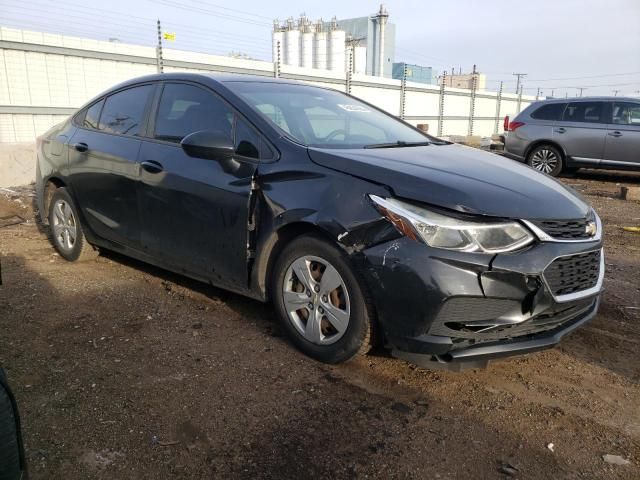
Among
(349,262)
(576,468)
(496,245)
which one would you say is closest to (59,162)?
(349,262)

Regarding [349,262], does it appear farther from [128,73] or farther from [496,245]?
[128,73]

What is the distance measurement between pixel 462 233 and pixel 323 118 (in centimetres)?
161

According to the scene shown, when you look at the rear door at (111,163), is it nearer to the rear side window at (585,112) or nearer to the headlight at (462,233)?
the headlight at (462,233)

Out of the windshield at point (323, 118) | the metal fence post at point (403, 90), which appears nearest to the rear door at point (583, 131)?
the windshield at point (323, 118)

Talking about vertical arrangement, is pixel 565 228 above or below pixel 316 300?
above

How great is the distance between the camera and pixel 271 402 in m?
2.72

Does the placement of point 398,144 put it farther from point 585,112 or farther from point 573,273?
point 585,112

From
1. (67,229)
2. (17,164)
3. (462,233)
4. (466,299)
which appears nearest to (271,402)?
(466,299)

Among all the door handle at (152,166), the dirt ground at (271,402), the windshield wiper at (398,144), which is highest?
the windshield wiper at (398,144)

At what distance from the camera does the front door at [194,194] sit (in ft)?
10.9

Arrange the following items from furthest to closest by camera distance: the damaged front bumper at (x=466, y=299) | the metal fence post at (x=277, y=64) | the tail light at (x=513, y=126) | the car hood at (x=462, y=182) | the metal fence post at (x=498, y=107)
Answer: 1. the metal fence post at (x=498, y=107)
2. the metal fence post at (x=277, y=64)
3. the tail light at (x=513, y=126)
4. the car hood at (x=462, y=182)
5. the damaged front bumper at (x=466, y=299)

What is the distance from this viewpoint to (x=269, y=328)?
11.8ft

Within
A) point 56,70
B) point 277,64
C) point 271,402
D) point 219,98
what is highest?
point 277,64

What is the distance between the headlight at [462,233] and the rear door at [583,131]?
31.2ft
